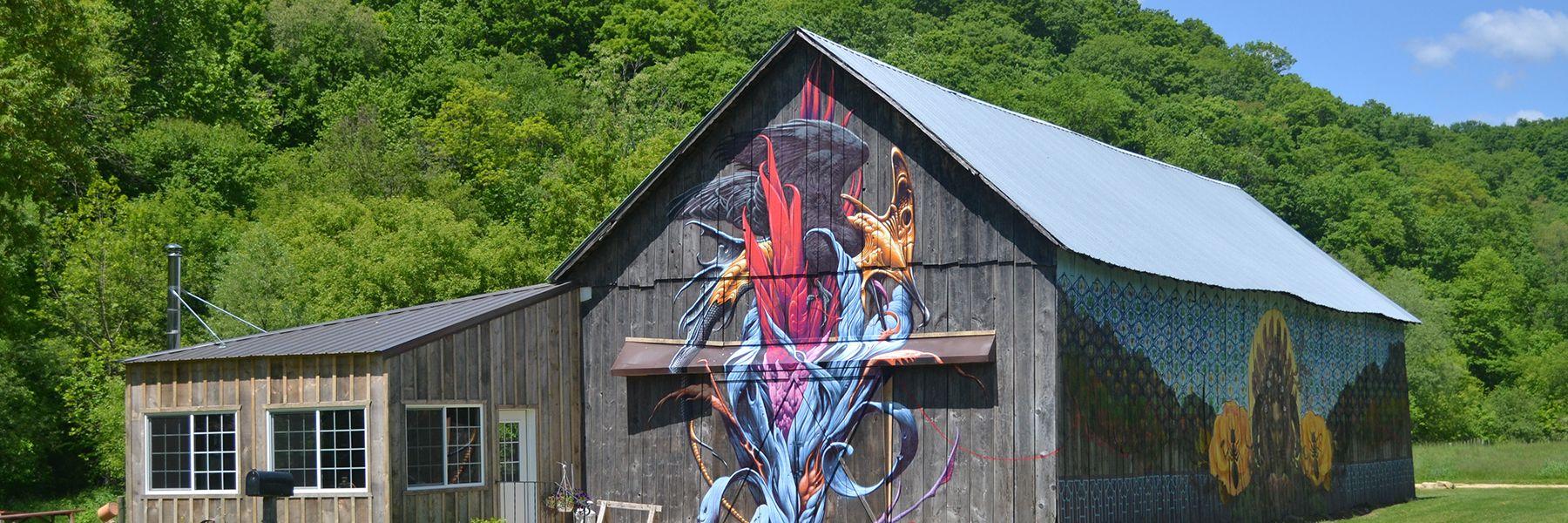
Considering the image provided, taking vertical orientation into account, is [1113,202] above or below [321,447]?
above

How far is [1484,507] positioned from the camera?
26.1m

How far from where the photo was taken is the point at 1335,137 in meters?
82.0

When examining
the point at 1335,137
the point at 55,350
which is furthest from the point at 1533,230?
the point at 55,350

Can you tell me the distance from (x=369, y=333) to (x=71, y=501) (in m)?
24.6

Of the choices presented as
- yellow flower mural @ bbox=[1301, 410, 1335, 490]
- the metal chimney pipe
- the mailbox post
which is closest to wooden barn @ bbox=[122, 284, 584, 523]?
the mailbox post

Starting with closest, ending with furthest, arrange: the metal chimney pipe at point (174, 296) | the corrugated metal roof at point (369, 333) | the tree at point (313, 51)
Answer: the corrugated metal roof at point (369, 333) → the metal chimney pipe at point (174, 296) → the tree at point (313, 51)

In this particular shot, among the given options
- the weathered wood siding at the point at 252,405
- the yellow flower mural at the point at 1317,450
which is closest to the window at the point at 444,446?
the weathered wood siding at the point at 252,405

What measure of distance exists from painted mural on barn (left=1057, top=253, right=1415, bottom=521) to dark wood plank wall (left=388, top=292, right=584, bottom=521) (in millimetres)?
7192

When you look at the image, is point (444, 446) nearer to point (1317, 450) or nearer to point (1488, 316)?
point (1317, 450)

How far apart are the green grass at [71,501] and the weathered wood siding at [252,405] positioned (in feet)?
63.4

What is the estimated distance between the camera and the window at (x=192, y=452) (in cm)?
2091

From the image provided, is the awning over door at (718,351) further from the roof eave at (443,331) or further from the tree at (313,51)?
the tree at (313,51)

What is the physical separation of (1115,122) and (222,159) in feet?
124

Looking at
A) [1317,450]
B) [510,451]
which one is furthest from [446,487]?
[1317,450]
